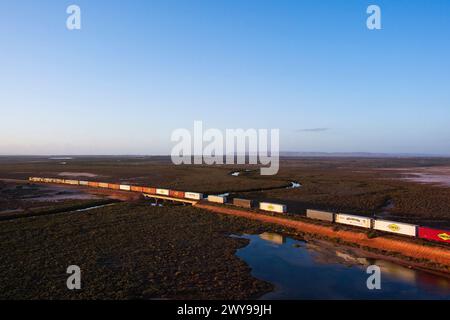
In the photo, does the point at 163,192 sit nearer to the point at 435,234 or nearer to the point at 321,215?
the point at 321,215

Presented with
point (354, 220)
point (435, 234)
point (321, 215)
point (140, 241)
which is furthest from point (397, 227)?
point (140, 241)

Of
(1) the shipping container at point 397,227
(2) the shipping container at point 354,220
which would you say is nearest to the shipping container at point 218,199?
(2) the shipping container at point 354,220

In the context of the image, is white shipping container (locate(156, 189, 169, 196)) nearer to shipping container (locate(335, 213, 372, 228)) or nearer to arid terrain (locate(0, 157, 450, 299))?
arid terrain (locate(0, 157, 450, 299))

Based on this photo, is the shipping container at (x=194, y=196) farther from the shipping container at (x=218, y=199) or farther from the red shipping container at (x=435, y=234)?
the red shipping container at (x=435, y=234)

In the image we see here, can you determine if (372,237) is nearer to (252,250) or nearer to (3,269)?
(252,250)
